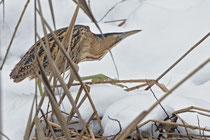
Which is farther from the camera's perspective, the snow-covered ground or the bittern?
the bittern

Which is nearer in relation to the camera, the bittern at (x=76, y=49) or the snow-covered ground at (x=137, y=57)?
the snow-covered ground at (x=137, y=57)

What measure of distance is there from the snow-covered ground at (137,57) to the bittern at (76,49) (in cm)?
5

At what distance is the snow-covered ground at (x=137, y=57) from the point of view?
1.32 metres

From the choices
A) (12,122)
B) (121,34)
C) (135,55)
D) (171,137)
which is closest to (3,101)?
(12,122)

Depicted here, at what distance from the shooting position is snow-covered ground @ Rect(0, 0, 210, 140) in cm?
132

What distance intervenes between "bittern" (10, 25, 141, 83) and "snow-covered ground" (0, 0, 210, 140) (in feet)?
0.15

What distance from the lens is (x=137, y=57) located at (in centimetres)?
201

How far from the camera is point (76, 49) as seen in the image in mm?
2051

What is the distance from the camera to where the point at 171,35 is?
217 cm

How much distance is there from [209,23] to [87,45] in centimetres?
66

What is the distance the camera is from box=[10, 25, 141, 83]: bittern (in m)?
1.78

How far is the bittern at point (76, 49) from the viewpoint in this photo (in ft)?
5.82

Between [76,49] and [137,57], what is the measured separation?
0.30 metres

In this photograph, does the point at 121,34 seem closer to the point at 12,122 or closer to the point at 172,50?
the point at 172,50
